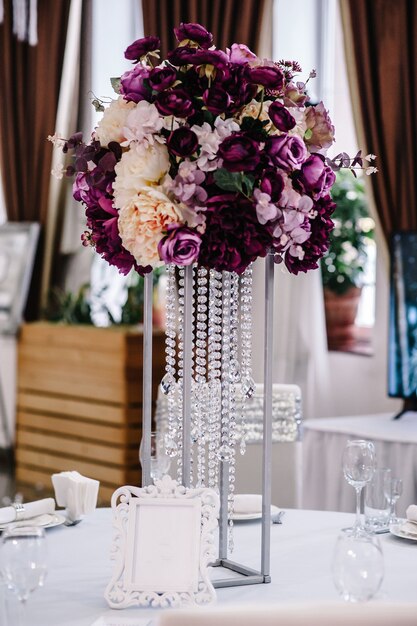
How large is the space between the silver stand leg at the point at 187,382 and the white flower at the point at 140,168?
0.18 metres

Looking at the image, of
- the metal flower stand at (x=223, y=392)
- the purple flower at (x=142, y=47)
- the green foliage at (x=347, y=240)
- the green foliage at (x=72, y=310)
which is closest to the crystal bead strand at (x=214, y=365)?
the metal flower stand at (x=223, y=392)

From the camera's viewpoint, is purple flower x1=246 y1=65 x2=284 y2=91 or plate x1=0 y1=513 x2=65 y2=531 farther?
plate x1=0 y1=513 x2=65 y2=531

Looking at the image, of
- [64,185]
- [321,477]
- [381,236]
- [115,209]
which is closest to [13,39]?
[64,185]

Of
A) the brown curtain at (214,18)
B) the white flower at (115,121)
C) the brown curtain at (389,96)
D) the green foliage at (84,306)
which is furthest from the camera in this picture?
the green foliage at (84,306)

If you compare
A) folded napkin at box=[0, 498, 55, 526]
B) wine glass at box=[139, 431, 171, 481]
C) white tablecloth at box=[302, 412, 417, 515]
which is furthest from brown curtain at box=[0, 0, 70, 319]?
wine glass at box=[139, 431, 171, 481]

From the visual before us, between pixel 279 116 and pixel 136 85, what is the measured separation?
10.7 inches

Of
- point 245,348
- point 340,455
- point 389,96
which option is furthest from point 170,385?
point 389,96

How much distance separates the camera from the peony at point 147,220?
1927 millimetres

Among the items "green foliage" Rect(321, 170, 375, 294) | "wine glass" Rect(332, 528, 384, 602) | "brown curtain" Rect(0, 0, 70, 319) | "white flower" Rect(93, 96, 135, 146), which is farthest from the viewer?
"brown curtain" Rect(0, 0, 70, 319)

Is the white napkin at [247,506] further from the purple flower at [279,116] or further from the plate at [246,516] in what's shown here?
the purple flower at [279,116]

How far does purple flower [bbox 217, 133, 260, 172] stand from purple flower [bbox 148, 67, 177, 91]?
151mm

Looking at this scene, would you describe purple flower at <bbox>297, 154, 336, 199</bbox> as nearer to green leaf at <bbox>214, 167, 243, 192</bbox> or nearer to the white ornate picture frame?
green leaf at <bbox>214, 167, 243, 192</bbox>

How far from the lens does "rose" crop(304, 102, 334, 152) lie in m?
2.07

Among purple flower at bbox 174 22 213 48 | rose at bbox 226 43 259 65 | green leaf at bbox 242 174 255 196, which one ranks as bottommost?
green leaf at bbox 242 174 255 196
